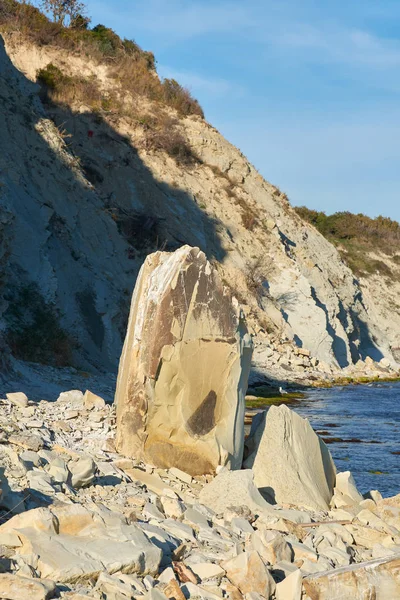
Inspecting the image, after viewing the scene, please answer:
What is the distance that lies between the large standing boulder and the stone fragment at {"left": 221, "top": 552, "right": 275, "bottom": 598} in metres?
3.29

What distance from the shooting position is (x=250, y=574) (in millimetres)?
6062

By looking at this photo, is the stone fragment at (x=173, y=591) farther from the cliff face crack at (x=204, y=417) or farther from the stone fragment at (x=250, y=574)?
the cliff face crack at (x=204, y=417)

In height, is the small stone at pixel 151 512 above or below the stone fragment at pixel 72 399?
below

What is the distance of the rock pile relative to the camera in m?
5.52

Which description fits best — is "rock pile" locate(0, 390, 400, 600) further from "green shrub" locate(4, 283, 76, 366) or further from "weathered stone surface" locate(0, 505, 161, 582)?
"green shrub" locate(4, 283, 76, 366)

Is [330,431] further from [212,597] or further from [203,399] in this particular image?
[212,597]

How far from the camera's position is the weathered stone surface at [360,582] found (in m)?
6.25

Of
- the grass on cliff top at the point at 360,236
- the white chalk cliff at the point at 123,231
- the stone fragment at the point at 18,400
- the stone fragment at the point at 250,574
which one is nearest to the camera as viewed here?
the stone fragment at the point at 250,574

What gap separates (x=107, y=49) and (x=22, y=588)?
39120mm

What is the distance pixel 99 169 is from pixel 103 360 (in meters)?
14.3

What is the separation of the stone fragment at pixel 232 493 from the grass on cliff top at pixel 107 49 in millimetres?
32453

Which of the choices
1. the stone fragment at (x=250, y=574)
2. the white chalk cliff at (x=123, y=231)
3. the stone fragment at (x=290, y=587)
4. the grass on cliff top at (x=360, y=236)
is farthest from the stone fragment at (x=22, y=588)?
the grass on cliff top at (x=360, y=236)

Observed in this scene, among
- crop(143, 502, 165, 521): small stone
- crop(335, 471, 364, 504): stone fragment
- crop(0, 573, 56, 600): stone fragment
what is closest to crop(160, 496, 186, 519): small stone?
crop(143, 502, 165, 521): small stone

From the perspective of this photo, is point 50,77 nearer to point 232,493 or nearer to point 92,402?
point 92,402
